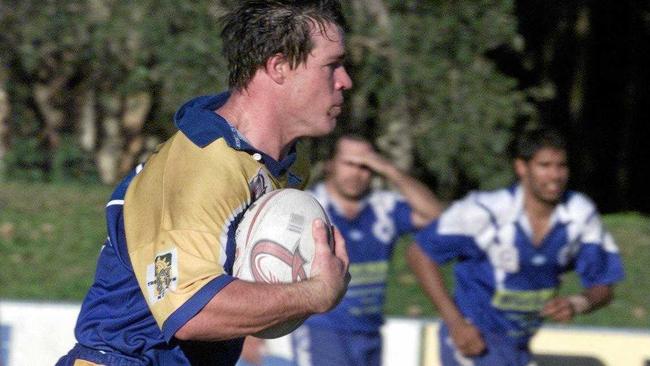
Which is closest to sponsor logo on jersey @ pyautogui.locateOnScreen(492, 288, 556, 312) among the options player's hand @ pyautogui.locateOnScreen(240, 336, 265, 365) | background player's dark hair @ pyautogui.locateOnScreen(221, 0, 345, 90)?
player's hand @ pyautogui.locateOnScreen(240, 336, 265, 365)

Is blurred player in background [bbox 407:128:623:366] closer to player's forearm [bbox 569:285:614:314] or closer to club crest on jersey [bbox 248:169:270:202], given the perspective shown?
player's forearm [bbox 569:285:614:314]

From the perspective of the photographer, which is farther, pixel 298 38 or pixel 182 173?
pixel 298 38

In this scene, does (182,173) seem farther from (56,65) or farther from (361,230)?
(56,65)

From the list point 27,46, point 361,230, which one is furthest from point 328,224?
point 27,46

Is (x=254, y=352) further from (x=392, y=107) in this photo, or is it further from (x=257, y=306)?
(x=392, y=107)

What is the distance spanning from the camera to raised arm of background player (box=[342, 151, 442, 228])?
21.5ft

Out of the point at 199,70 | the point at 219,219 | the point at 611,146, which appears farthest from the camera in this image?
the point at 611,146

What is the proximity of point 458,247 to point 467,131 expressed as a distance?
419 cm

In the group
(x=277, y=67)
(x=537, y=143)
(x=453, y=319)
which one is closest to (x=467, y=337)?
(x=453, y=319)

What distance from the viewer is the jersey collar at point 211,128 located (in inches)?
124

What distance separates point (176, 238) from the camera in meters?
2.97

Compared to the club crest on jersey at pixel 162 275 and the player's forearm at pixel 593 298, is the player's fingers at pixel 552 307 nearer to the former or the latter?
the player's forearm at pixel 593 298

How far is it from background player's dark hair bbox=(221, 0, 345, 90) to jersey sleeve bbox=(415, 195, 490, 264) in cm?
267

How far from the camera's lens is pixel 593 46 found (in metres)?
16.1
